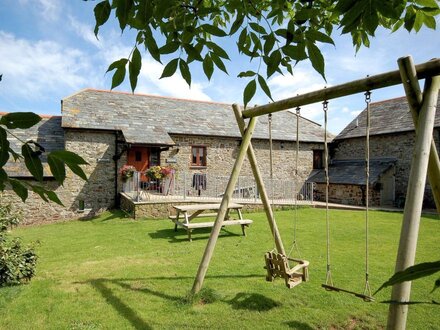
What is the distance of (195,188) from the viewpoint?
16.2 meters

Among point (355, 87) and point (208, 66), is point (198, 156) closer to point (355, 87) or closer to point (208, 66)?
point (355, 87)

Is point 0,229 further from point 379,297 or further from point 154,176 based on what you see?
point 154,176

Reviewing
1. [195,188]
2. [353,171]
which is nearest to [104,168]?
[195,188]

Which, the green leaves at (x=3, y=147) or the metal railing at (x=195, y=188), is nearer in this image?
the green leaves at (x=3, y=147)

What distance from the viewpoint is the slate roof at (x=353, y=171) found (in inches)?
675

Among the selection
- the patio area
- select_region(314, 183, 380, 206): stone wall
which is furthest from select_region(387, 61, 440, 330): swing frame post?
select_region(314, 183, 380, 206): stone wall

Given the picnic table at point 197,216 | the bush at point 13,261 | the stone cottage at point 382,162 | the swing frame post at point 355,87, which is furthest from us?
the stone cottage at point 382,162

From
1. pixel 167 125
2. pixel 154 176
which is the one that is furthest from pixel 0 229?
pixel 167 125

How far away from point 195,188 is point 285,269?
11997 mm

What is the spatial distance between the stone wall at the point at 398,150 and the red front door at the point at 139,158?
13.7 meters

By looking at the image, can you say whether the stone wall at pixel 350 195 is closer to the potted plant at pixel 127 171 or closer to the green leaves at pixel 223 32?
the potted plant at pixel 127 171

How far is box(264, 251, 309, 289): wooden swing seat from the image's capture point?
441 centimetres

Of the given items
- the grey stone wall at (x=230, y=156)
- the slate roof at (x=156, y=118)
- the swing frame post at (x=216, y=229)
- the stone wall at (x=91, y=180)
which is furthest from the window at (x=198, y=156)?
the swing frame post at (x=216, y=229)

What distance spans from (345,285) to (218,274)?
237cm
